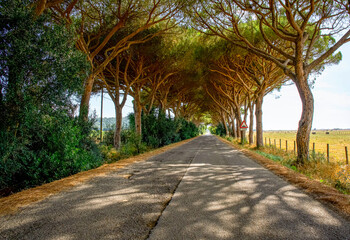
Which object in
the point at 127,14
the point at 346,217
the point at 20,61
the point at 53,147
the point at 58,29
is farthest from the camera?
the point at 127,14

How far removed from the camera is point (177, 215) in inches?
110

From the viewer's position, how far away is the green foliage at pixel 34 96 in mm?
4254

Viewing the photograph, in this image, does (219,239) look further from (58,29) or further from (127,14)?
(127,14)

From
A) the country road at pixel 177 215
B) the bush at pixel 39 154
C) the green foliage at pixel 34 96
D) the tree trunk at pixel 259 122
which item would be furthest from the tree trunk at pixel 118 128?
the country road at pixel 177 215

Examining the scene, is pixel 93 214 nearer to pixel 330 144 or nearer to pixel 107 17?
pixel 107 17

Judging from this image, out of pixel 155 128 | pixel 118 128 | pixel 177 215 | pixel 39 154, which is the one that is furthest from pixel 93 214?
pixel 155 128

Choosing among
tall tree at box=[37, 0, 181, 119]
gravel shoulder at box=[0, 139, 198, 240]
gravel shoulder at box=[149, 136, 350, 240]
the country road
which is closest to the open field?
gravel shoulder at box=[149, 136, 350, 240]

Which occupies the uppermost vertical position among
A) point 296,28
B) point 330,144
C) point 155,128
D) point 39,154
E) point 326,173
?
point 296,28

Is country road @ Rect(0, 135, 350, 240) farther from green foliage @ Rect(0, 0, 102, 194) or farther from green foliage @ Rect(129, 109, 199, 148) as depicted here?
green foliage @ Rect(129, 109, 199, 148)

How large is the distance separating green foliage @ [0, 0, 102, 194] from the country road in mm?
1762

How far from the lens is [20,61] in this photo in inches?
168

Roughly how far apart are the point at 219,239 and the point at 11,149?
4.68m

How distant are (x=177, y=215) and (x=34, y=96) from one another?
4.24m

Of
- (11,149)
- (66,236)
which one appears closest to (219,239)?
(66,236)
